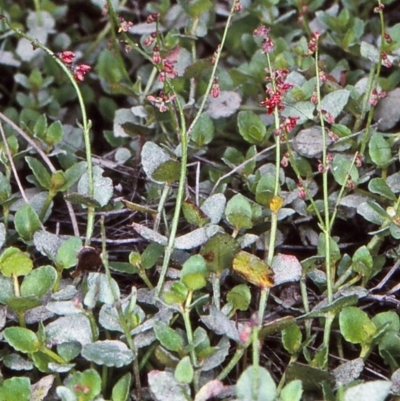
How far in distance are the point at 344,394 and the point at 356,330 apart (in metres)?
0.13

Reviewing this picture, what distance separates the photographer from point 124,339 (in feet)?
2.79

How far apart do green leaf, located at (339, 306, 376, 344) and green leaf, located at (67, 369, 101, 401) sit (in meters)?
0.31

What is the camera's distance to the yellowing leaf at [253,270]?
89 centimetres

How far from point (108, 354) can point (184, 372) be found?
0.32 ft

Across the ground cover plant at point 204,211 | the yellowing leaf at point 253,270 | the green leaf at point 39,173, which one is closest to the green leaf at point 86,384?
the ground cover plant at point 204,211

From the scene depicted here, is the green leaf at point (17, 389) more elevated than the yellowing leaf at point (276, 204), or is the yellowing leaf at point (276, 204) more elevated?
the yellowing leaf at point (276, 204)

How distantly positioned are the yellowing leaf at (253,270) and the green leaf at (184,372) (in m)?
0.16

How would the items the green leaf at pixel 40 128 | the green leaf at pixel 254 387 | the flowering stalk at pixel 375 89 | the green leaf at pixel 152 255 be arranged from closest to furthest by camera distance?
the green leaf at pixel 254 387, the green leaf at pixel 152 255, the flowering stalk at pixel 375 89, the green leaf at pixel 40 128

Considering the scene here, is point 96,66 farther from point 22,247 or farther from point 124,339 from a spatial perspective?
point 124,339

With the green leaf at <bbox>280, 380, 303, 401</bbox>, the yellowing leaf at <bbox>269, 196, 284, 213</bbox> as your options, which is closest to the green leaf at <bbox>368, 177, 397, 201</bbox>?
the yellowing leaf at <bbox>269, 196, 284, 213</bbox>

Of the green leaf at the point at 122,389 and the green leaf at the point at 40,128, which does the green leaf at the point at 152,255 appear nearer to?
the green leaf at the point at 122,389

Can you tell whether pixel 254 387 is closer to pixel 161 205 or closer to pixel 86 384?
pixel 86 384

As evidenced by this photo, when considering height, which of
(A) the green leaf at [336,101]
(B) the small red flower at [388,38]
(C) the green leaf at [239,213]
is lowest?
(C) the green leaf at [239,213]

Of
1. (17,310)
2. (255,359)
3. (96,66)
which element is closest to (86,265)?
(17,310)
